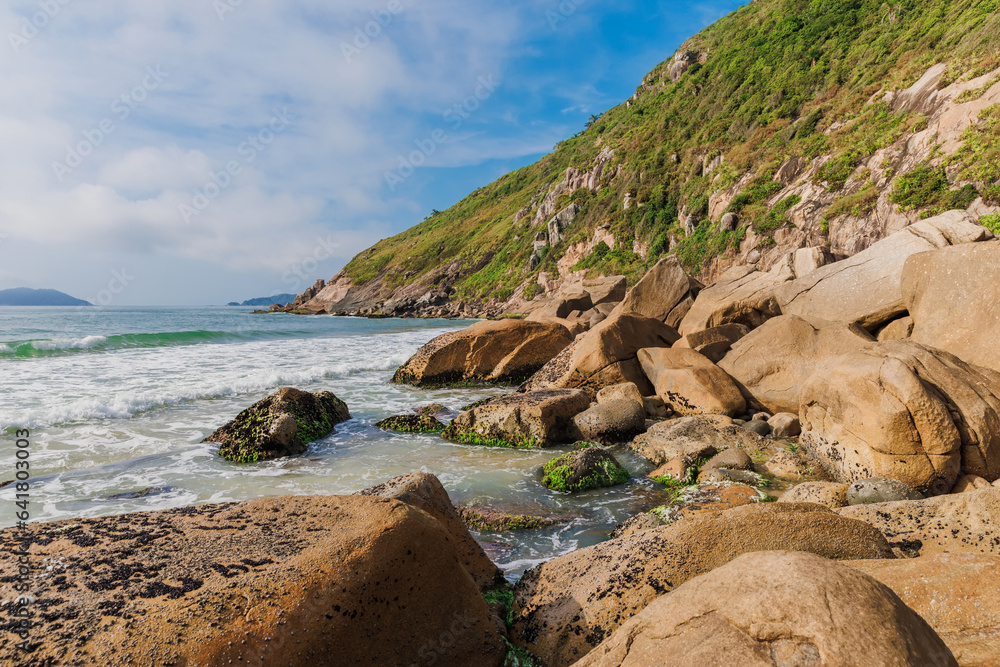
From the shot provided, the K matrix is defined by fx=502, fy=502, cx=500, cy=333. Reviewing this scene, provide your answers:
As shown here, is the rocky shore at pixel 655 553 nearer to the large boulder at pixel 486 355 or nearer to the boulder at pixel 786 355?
the boulder at pixel 786 355

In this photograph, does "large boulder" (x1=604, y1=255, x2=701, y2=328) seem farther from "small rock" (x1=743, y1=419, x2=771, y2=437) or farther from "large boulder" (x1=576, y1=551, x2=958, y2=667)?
"large boulder" (x1=576, y1=551, x2=958, y2=667)

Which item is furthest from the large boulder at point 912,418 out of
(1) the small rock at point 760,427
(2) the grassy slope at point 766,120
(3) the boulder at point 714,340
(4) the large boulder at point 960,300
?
(2) the grassy slope at point 766,120

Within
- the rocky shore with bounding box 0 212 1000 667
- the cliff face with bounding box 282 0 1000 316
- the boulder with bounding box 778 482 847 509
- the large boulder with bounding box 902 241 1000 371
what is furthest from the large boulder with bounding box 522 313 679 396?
the cliff face with bounding box 282 0 1000 316

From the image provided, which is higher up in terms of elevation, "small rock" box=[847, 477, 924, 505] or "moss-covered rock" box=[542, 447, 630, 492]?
"small rock" box=[847, 477, 924, 505]

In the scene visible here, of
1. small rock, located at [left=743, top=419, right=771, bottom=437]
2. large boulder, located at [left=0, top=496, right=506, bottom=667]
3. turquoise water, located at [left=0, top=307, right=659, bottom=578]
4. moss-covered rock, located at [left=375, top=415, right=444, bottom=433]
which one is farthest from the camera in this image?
moss-covered rock, located at [left=375, top=415, right=444, bottom=433]

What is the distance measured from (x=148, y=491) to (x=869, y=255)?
13.6m

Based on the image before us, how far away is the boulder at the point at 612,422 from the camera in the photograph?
834cm

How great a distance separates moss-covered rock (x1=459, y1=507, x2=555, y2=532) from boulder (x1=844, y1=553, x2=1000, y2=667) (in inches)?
125

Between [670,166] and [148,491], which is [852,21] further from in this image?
[148,491]

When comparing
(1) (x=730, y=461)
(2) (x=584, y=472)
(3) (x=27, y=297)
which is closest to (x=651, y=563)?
(2) (x=584, y=472)

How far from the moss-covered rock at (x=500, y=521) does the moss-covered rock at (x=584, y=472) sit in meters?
0.92

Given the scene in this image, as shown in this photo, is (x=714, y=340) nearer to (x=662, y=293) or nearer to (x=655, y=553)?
(x=662, y=293)

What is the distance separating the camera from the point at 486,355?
1409cm

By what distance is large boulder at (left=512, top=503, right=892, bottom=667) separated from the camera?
10.3 feet
